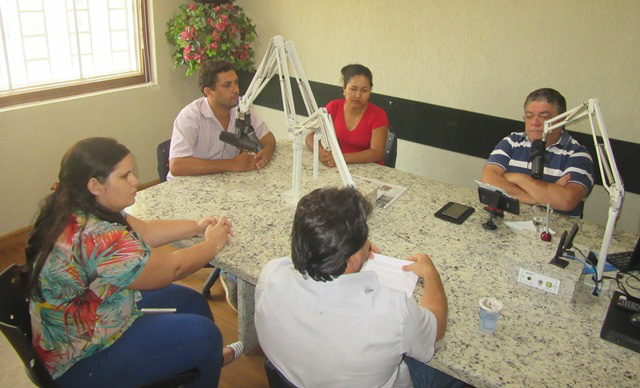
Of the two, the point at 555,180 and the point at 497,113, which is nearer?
the point at 555,180

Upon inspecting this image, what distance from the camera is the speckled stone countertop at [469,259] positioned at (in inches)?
53.5

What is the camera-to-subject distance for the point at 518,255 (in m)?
1.86

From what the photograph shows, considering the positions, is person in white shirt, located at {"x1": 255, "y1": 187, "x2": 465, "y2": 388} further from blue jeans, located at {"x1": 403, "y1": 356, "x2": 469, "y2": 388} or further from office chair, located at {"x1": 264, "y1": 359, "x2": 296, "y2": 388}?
blue jeans, located at {"x1": 403, "y1": 356, "x2": 469, "y2": 388}

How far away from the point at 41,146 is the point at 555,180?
3196 millimetres

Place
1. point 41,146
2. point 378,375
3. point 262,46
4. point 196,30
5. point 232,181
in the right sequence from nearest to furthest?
point 378,375, point 232,181, point 41,146, point 196,30, point 262,46

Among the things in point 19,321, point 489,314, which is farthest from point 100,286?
point 489,314

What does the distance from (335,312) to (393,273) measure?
53 cm

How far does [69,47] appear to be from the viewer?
3463mm

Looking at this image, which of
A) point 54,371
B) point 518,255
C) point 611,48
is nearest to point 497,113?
point 611,48

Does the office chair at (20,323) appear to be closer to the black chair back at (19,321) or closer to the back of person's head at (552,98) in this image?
the black chair back at (19,321)

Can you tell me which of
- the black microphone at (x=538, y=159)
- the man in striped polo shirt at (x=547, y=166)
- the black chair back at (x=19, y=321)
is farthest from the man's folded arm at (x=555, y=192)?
the black chair back at (x=19, y=321)

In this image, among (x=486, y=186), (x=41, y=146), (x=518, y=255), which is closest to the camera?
(x=518, y=255)

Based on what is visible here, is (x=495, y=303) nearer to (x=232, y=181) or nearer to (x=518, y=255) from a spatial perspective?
(x=518, y=255)

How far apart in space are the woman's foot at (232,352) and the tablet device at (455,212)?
3.39ft
